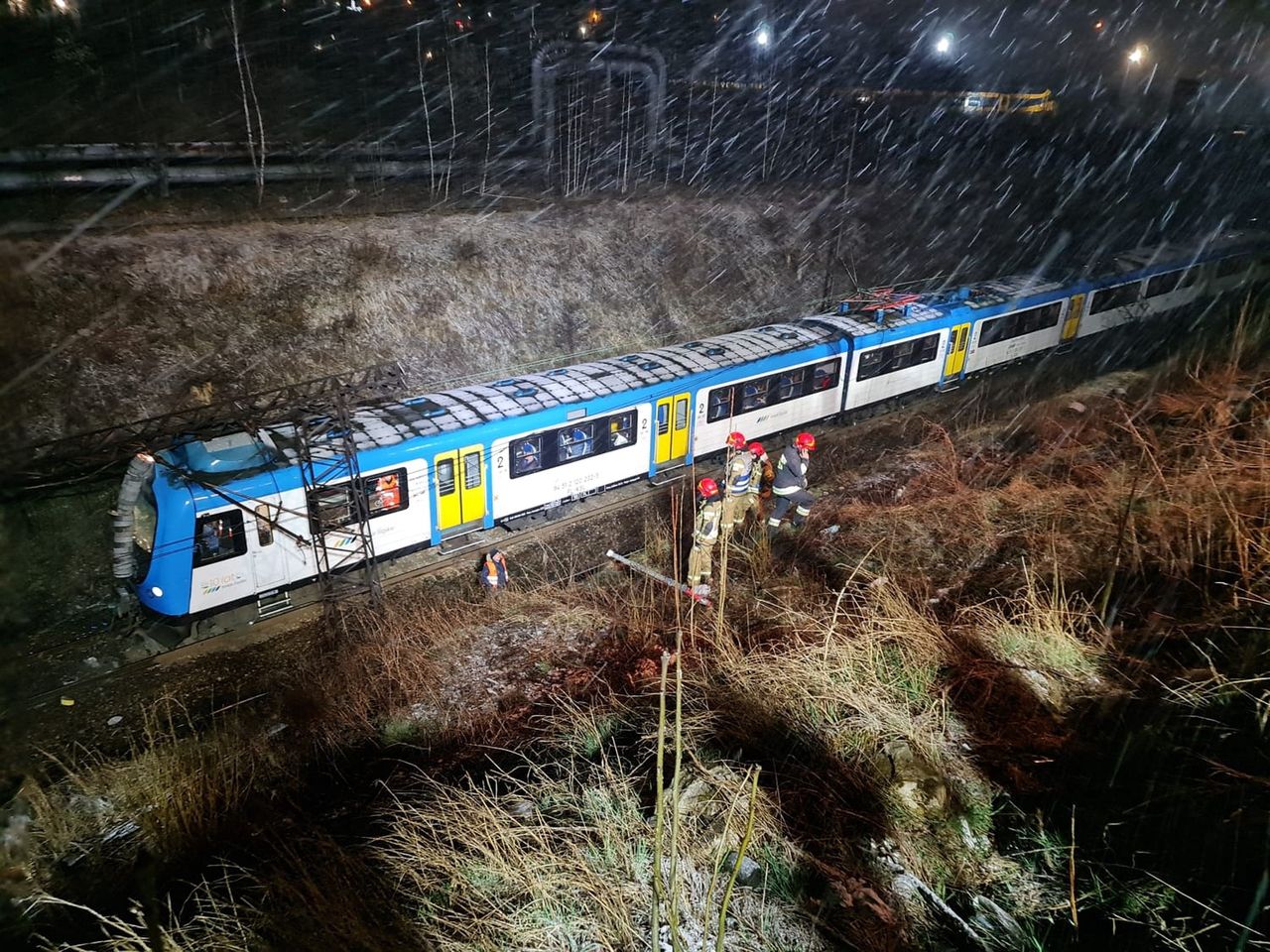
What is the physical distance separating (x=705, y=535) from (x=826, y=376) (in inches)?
270

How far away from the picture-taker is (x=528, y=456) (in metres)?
10.4

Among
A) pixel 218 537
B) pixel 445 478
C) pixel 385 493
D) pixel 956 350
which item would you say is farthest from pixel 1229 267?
pixel 218 537

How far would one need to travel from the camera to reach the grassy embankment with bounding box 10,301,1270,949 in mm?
3631

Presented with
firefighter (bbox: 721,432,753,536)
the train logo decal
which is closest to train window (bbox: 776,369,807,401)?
firefighter (bbox: 721,432,753,536)

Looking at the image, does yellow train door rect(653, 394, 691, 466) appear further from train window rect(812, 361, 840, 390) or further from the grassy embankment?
the grassy embankment

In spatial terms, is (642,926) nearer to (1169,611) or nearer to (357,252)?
(1169,611)

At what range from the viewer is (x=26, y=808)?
5.01 metres

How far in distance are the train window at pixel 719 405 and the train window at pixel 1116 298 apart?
1267cm

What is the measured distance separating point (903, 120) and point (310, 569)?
34.5m

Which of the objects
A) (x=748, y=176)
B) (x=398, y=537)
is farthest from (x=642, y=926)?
(x=748, y=176)

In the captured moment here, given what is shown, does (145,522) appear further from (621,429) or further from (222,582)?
(621,429)

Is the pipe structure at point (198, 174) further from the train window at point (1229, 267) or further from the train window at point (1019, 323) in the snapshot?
the train window at point (1229, 267)

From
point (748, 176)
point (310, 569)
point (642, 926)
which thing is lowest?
point (310, 569)

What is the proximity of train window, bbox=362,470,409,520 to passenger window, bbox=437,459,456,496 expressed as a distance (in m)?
0.51
